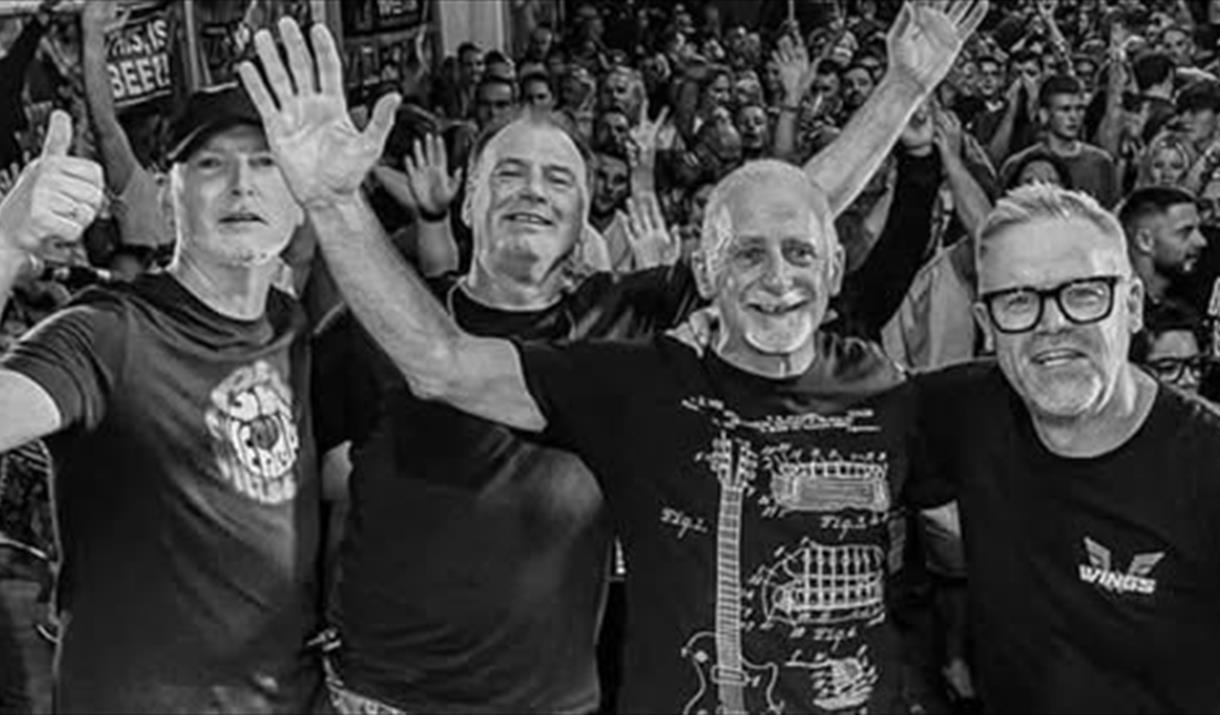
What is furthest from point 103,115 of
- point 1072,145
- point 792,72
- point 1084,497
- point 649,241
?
point 1072,145

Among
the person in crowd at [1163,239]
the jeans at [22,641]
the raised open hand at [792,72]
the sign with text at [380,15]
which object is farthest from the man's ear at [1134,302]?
the sign with text at [380,15]

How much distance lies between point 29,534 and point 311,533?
1.36 metres

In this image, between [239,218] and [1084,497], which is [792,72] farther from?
[1084,497]

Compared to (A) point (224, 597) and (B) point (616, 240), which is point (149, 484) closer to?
(A) point (224, 597)

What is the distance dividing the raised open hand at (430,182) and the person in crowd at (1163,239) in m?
1.97

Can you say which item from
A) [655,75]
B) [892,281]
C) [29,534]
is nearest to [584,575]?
[29,534]

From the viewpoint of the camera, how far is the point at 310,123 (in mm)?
3266

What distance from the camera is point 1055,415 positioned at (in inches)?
127

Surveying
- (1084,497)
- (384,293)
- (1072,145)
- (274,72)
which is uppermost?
(274,72)

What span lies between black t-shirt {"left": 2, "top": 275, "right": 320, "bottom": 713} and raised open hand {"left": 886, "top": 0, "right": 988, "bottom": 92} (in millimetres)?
1542

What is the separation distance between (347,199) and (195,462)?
493 millimetres

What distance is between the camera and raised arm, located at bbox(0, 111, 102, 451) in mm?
2979

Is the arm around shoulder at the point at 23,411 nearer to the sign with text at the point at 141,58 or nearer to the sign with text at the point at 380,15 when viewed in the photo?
the sign with text at the point at 141,58

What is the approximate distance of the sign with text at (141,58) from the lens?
8656 millimetres
